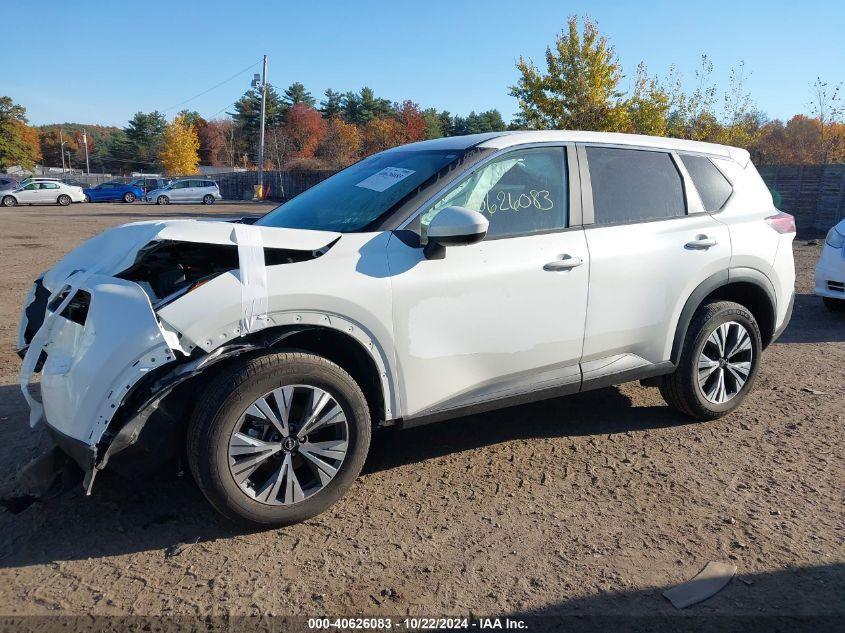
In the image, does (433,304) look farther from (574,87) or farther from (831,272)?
(574,87)

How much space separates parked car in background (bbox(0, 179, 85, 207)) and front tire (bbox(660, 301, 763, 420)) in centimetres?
4158

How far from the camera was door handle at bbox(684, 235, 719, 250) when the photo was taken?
4234 millimetres

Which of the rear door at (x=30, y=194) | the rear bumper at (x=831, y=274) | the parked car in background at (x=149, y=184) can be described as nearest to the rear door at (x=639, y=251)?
the rear bumper at (x=831, y=274)

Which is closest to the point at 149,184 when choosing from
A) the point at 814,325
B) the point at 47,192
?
the point at 47,192

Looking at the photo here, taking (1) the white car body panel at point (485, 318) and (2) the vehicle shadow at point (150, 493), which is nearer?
(2) the vehicle shadow at point (150, 493)

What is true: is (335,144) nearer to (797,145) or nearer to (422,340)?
(797,145)

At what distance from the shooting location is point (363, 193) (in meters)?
3.86

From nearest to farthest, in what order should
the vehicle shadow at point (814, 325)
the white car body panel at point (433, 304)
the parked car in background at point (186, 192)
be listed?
Result: the white car body panel at point (433, 304) → the vehicle shadow at point (814, 325) → the parked car in background at point (186, 192)

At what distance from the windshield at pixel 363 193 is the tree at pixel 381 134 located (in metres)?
77.4

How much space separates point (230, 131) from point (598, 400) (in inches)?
4304

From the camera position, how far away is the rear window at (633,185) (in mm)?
4066

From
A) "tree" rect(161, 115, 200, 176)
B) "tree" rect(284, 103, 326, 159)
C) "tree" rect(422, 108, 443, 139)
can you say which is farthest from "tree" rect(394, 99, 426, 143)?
"tree" rect(161, 115, 200, 176)

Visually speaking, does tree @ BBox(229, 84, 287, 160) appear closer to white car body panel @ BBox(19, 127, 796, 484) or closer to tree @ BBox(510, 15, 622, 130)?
tree @ BBox(510, 15, 622, 130)

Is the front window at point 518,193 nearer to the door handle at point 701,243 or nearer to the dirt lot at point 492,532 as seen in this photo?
the door handle at point 701,243
